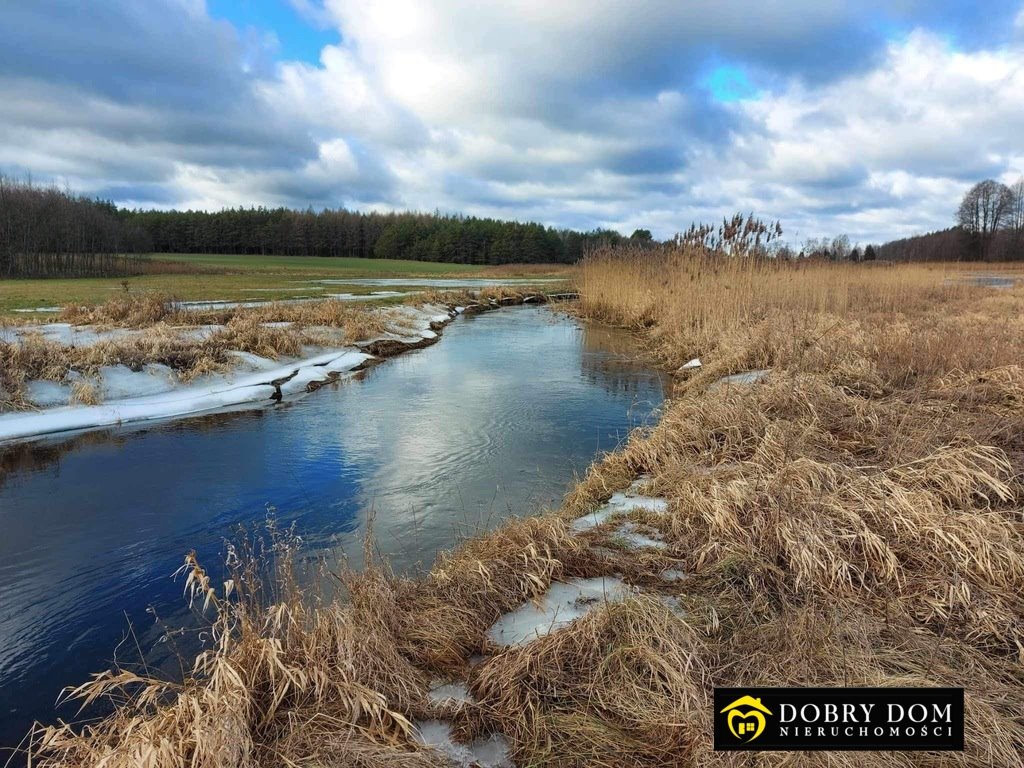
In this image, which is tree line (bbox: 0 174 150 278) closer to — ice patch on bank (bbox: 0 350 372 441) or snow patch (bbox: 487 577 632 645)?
ice patch on bank (bbox: 0 350 372 441)

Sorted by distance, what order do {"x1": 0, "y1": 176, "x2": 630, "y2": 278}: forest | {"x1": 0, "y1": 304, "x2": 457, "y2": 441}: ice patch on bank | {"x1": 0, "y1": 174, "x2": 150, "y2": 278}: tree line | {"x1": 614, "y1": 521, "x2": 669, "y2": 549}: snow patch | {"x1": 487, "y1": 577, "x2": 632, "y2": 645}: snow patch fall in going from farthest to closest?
{"x1": 0, "y1": 176, "x2": 630, "y2": 278}: forest, {"x1": 0, "y1": 174, "x2": 150, "y2": 278}: tree line, {"x1": 0, "y1": 304, "x2": 457, "y2": 441}: ice patch on bank, {"x1": 614, "y1": 521, "x2": 669, "y2": 549}: snow patch, {"x1": 487, "y1": 577, "x2": 632, "y2": 645}: snow patch

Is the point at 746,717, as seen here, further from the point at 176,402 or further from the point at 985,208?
the point at 985,208

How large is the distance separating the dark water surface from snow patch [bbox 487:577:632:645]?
1.17m

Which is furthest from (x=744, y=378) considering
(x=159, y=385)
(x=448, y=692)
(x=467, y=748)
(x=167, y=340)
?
(x=167, y=340)

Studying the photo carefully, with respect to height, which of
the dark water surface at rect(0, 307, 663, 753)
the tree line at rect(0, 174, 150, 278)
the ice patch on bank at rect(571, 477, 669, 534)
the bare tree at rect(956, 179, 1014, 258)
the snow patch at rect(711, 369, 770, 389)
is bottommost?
the dark water surface at rect(0, 307, 663, 753)

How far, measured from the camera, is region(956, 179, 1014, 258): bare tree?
53.7 meters

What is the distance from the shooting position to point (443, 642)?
2820 mm

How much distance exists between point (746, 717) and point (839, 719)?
0.34 m

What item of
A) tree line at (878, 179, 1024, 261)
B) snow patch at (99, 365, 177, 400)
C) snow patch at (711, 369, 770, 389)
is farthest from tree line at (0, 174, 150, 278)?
tree line at (878, 179, 1024, 261)

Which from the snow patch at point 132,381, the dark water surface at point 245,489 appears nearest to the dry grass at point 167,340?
the snow patch at point 132,381

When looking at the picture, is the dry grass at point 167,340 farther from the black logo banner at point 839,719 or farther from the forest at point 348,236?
the forest at point 348,236

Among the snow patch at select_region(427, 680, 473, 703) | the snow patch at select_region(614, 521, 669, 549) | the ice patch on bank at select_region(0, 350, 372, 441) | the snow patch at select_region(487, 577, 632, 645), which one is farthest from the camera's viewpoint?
the ice patch on bank at select_region(0, 350, 372, 441)

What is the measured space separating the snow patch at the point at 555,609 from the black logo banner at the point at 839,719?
36.1 inches

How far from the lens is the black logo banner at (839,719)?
2.03 metres
